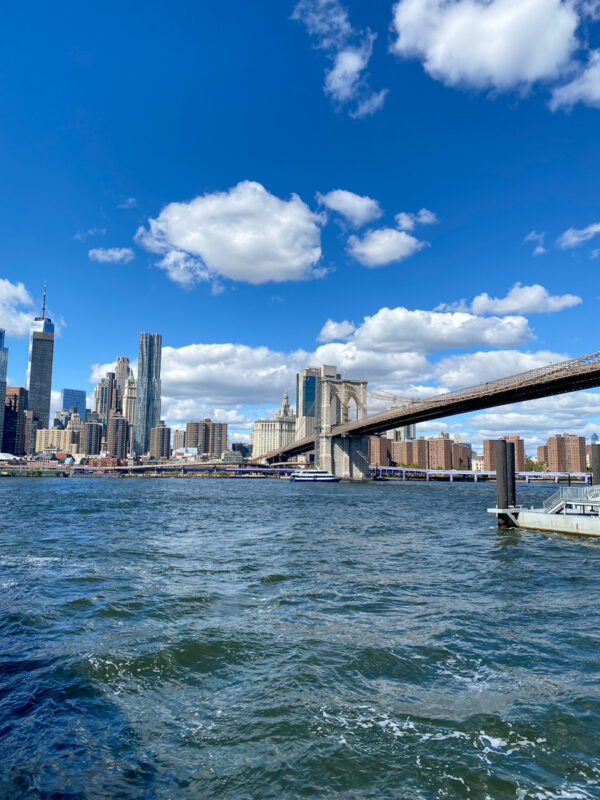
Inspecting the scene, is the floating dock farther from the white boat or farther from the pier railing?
the white boat

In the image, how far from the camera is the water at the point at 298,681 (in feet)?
19.6

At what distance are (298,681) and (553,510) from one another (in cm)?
2584

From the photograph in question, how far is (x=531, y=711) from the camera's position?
24.6ft

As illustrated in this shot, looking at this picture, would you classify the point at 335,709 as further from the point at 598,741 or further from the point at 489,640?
the point at 489,640

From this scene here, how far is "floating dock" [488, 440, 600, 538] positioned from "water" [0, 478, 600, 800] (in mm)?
10008

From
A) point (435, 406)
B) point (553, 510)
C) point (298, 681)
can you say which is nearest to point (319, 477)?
point (435, 406)

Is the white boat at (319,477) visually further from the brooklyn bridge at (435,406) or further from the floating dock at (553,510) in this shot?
the floating dock at (553,510)

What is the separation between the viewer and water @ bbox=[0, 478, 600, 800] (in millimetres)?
5967

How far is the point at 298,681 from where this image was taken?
27.8ft

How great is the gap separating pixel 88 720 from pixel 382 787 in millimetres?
4070

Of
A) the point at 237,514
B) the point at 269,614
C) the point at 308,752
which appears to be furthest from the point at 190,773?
the point at 237,514

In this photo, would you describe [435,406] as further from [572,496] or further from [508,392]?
[572,496]

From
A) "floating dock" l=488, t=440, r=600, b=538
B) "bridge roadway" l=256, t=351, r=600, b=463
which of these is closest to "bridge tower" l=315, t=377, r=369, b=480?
"bridge roadway" l=256, t=351, r=600, b=463

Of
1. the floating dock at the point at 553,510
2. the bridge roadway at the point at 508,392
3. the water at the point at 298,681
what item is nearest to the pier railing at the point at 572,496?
the floating dock at the point at 553,510
